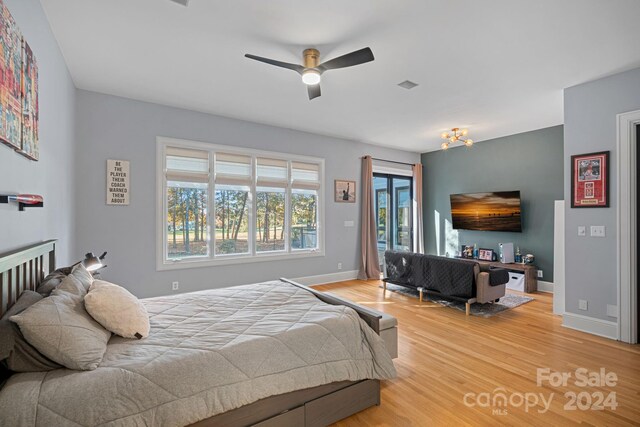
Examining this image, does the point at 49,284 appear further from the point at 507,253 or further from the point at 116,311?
the point at 507,253

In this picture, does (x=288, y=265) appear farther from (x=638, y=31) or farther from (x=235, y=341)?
(x=638, y=31)

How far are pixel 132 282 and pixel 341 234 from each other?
3662 mm

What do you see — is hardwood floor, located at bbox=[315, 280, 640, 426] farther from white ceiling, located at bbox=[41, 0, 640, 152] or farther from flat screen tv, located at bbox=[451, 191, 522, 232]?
white ceiling, located at bbox=[41, 0, 640, 152]

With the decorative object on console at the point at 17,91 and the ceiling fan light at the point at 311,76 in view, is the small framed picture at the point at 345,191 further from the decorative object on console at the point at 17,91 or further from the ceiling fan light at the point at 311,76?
the decorative object on console at the point at 17,91

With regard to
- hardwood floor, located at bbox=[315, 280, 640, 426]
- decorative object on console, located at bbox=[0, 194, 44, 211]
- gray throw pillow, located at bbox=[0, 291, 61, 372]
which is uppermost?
decorative object on console, located at bbox=[0, 194, 44, 211]

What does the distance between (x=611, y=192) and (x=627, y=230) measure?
428 millimetres

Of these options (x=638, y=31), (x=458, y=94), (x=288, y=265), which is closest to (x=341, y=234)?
(x=288, y=265)

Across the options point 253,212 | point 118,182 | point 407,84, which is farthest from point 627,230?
point 118,182

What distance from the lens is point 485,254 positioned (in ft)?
19.9

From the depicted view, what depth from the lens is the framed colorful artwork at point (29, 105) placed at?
5.91 ft

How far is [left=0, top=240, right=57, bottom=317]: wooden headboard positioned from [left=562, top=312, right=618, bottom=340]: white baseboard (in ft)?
16.5

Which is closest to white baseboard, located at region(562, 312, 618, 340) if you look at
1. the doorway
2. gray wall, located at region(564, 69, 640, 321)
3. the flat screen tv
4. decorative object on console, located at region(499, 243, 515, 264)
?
gray wall, located at region(564, 69, 640, 321)

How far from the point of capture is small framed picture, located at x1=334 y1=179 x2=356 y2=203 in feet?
20.1

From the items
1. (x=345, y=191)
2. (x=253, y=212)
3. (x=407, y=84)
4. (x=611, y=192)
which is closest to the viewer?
(x=611, y=192)
